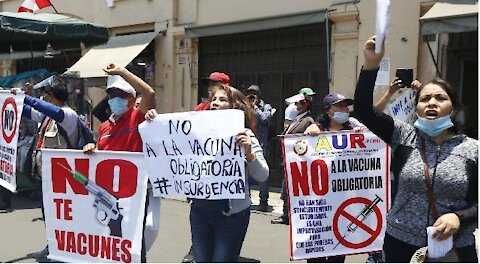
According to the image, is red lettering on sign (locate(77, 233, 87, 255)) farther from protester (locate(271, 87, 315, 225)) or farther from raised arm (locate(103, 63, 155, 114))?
protester (locate(271, 87, 315, 225))

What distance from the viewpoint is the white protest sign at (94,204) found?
3783 millimetres

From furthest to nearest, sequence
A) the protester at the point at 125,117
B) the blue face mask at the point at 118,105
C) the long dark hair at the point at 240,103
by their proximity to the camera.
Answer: the blue face mask at the point at 118,105 → the protester at the point at 125,117 → the long dark hair at the point at 240,103

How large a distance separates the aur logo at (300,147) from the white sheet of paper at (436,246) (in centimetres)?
171

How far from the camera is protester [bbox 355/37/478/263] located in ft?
8.75

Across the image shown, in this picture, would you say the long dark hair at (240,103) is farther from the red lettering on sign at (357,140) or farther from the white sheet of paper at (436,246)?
the white sheet of paper at (436,246)

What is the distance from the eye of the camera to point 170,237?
660cm

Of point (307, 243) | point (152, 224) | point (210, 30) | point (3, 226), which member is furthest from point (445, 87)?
point (210, 30)

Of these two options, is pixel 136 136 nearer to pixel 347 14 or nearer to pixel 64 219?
pixel 64 219

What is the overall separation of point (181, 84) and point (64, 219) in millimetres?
8591

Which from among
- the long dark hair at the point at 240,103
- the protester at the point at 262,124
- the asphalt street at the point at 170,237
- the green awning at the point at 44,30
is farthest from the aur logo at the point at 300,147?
the green awning at the point at 44,30

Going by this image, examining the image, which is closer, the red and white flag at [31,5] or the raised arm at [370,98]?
the raised arm at [370,98]

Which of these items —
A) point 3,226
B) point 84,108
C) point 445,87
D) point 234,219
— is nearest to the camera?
point 445,87

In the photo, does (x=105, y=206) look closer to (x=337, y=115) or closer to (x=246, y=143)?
(x=246, y=143)

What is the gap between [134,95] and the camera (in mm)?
4266
